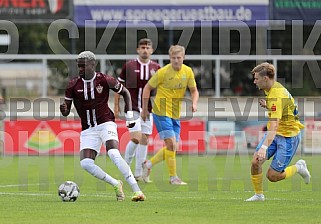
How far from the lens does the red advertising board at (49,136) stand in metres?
24.2

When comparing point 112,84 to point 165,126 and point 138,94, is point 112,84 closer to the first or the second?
point 165,126

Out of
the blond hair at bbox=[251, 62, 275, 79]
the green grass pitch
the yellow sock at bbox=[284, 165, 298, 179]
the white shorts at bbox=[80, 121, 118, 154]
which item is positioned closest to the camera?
the green grass pitch

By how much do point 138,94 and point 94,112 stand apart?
4355 mm

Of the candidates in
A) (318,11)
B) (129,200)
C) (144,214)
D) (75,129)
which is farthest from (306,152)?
(144,214)

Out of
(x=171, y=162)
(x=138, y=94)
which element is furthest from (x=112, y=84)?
(x=138, y=94)

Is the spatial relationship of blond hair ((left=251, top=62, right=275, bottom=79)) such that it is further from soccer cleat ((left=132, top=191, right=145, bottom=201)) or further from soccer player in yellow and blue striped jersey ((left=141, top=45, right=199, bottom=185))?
soccer player in yellow and blue striped jersey ((left=141, top=45, right=199, bottom=185))

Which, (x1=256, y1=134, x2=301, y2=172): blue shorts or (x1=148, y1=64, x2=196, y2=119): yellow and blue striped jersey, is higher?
(x1=148, y1=64, x2=196, y2=119): yellow and blue striped jersey

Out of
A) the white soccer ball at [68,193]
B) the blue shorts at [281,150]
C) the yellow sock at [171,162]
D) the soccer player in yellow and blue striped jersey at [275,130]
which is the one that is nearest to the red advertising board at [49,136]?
the yellow sock at [171,162]

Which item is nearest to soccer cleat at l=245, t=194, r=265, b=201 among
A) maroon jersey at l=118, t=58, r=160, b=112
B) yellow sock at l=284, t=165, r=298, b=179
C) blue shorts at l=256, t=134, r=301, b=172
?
blue shorts at l=256, t=134, r=301, b=172

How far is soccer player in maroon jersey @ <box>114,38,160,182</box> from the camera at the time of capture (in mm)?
17109

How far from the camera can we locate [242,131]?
24469mm

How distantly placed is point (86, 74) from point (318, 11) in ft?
46.5

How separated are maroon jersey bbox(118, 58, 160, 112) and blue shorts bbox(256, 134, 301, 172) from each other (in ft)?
15.0

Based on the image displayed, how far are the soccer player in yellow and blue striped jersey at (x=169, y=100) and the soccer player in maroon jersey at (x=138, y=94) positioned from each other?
56cm
